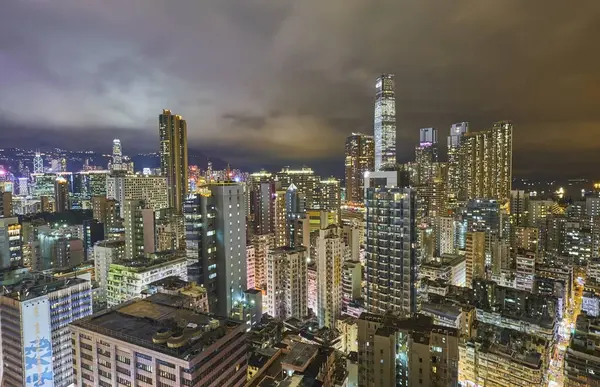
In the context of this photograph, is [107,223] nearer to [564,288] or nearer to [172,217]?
[172,217]

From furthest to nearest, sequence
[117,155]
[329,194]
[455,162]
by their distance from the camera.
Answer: [117,155] < [455,162] < [329,194]

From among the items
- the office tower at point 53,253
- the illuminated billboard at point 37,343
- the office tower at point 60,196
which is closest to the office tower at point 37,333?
the illuminated billboard at point 37,343

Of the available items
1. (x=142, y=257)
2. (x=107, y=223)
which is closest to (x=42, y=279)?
(x=142, y=257)

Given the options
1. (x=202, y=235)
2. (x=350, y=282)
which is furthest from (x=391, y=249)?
(x=202, y=235)

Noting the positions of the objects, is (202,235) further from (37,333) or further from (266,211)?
(266,211)

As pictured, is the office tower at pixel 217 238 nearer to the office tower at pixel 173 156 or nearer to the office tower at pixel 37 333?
the office tower at pixel 37 333

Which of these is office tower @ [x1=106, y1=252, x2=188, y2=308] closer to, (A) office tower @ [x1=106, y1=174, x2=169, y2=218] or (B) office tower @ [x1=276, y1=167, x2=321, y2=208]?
(A) office tower @ [x1=106, y1=174, x2=169, y2=218]

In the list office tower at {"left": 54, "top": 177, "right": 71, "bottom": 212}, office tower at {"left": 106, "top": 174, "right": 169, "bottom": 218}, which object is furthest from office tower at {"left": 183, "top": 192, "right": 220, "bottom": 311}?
office tower at {"left": 54, "top": 177, "right": 71, "bottom": 212}
